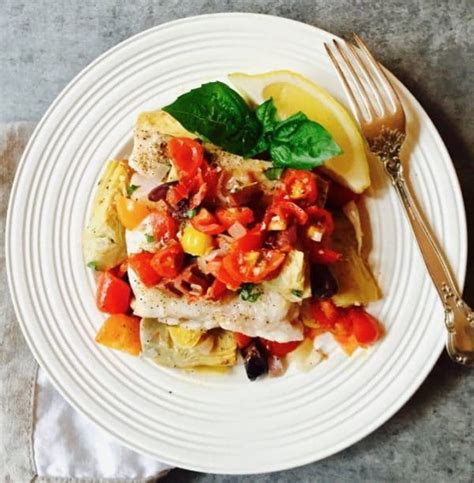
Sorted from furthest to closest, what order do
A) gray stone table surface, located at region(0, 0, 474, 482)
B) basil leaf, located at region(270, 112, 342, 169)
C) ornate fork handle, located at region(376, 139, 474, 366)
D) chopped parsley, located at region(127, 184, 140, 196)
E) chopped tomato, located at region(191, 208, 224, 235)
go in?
gray stone table surface, located at region(0, 0, 474, 482)
chopped parsley, located at region(127, 184, 140, 196)
ornate fork handle, located at region(376, 139, 474, 366)
chopped tomato, located at region(191, 208, 224, 235)
basil leaf, located at region(270, 112, 342, 169)

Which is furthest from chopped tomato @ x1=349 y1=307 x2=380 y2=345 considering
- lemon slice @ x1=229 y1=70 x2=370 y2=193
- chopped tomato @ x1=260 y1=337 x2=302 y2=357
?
lemon slice @ x1=229 y1=70 x2=370 y2=193

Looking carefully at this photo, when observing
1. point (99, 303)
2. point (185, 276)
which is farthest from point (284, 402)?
point (99, 303)

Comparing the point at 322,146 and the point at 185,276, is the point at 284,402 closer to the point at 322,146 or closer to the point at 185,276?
the point at 185,276

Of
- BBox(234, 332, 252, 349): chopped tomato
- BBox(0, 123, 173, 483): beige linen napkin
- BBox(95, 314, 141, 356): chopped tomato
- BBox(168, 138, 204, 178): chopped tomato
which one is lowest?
BBox(0, 123, 173, 483): beige linen napkin

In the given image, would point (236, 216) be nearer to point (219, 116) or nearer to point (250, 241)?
point (250, 241)

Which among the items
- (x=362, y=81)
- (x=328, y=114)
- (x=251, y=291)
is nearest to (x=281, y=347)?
(x=251, y=291)

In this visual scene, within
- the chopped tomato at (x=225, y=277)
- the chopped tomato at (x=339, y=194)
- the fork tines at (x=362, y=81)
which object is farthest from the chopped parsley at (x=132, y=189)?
the fork tines at (x=362, y=81)

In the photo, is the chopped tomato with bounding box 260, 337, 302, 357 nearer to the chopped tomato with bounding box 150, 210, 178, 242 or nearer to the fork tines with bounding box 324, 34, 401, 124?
the chopped tomato with bounding box 150, 210, 178, 242
